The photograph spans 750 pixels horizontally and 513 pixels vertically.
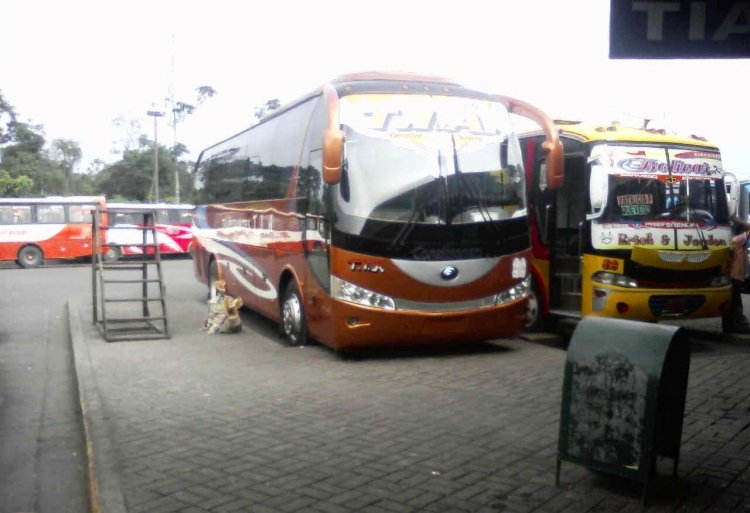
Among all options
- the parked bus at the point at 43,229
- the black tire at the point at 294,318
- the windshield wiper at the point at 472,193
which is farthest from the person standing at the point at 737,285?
the parked bus at the point at 43,229

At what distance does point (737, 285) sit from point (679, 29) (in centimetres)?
748

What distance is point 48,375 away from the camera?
1038cm

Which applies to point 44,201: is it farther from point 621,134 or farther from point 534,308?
point 621,134

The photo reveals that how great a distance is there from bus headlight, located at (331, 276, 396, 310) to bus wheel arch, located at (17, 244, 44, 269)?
85.0 ft

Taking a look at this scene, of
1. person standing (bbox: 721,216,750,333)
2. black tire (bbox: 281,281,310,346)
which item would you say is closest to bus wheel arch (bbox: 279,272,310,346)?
black tire (bbox: 281,281,310,346)

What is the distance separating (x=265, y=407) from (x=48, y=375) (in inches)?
163

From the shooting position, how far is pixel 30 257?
32.2 meters

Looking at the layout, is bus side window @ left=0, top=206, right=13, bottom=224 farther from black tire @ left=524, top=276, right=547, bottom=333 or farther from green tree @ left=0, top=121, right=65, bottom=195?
black tire @ left=524, top=276, right=547, bottom=333

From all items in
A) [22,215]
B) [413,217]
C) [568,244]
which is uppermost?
[413,217]

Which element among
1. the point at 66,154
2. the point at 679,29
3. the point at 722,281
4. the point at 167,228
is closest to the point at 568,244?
the point at 722,281

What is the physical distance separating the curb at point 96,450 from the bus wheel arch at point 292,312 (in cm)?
252

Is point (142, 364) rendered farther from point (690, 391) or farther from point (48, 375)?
point (690, 391)

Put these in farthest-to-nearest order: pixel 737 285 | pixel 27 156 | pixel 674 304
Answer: pixel 27 156, pixel 737 285, pixel 674 304

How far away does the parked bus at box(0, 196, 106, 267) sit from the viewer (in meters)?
31.7
